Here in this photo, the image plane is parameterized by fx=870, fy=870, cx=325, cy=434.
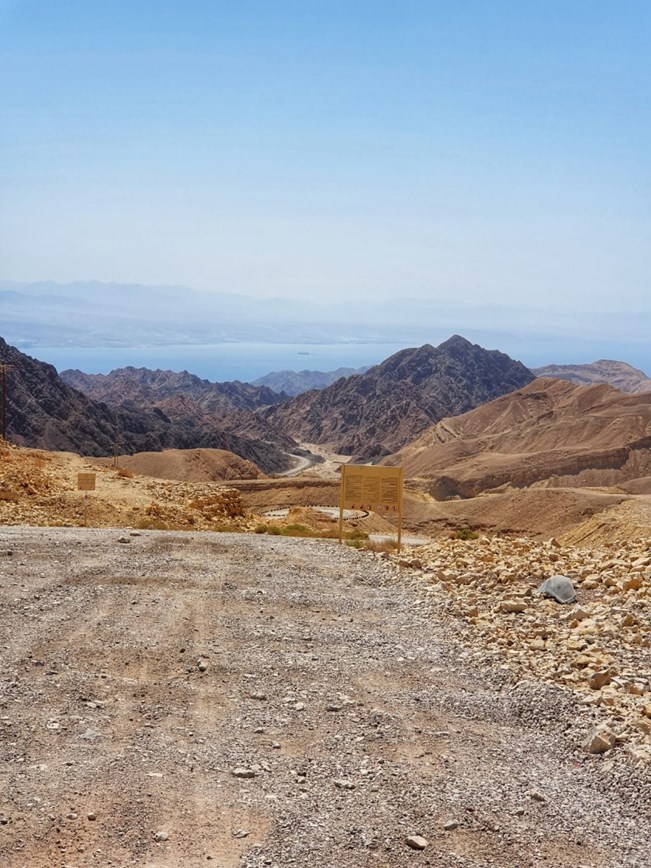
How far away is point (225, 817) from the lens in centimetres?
635

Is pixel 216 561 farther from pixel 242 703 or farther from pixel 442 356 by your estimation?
pixel 442 356

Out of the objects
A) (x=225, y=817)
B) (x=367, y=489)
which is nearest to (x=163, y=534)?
(x=367, y=489)

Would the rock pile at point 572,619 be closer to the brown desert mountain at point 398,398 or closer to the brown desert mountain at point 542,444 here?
the brown desert mountain at point 542,444

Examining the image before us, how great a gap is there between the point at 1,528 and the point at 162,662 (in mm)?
11736

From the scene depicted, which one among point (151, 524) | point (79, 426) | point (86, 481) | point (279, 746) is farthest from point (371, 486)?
point (79, 426)

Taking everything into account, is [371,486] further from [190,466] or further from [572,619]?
[190,466]

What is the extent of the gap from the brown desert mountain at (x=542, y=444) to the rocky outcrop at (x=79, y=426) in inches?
848

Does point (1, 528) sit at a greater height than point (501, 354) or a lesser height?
lesser

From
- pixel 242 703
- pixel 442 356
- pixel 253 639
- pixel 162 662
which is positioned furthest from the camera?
pixel 442 356

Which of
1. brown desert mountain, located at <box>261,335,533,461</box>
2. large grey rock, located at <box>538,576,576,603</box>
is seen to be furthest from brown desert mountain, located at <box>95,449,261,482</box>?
large grey rock, located at <box>538,576,576,603</box>

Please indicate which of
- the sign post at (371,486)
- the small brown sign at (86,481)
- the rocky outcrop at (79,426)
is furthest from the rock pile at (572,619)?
the rocky outcrop at (79,426)

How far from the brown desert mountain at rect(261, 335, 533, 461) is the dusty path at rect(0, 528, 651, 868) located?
11045 centimetres

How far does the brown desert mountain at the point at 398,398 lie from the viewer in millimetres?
138938

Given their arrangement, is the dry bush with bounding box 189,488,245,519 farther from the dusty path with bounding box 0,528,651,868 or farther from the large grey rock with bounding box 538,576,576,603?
the large grey rock with bounding box 538,576,576,603
